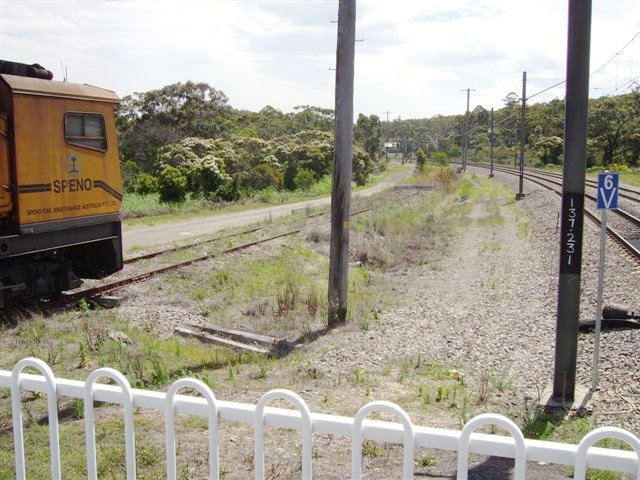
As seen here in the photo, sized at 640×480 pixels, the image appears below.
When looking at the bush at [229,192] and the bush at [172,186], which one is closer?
the bush at [172,186]

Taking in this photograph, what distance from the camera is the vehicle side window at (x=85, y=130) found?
10094 millimetres

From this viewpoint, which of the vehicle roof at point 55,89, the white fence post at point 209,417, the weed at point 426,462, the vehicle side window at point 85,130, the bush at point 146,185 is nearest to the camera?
the white fence post at point 209,417

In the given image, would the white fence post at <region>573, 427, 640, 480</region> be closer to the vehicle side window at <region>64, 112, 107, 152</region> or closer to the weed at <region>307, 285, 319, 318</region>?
the weed at <region>307, 285, 319, 318</region>

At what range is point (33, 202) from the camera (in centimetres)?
948

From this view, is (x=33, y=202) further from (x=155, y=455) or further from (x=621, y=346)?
(x=621, y=346)

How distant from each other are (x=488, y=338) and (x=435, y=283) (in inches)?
199

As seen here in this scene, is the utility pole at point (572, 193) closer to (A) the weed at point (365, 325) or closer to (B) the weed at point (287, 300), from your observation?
(A) the weed at point (365, 325)

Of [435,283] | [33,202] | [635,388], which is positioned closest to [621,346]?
[635,388]

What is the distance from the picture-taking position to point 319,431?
3311mm

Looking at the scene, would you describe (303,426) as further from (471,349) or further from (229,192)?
(229,192)

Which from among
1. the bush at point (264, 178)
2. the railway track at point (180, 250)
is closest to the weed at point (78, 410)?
the railway track at point (180, 250)

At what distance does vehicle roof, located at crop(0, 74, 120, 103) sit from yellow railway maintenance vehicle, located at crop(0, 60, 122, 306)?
0.05ft

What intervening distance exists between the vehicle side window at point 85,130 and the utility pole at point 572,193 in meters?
7.29

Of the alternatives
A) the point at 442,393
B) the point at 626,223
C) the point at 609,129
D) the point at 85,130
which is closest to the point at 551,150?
the point at 609,129
